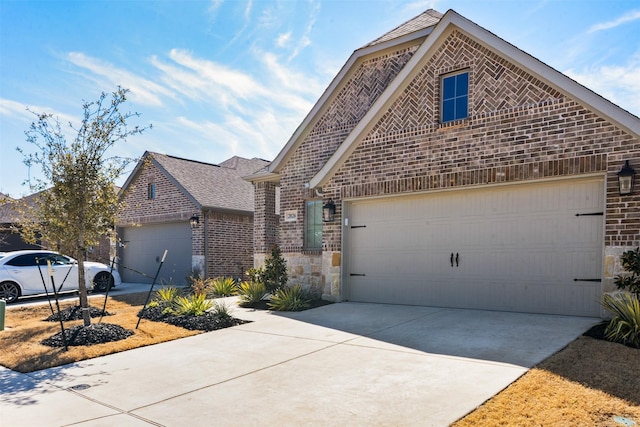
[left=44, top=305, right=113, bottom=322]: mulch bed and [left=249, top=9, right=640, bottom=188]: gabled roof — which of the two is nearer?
[left=249, top=9, right=640, bottom=188]: gabled roof

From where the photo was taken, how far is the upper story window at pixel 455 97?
9.88 meters

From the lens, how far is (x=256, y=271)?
13.2 meters

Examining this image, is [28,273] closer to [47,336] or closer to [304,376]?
[47,336]

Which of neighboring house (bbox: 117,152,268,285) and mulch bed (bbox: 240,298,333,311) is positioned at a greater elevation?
neighboring house (bbox: 117,152,268,285)

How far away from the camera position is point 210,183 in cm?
1997

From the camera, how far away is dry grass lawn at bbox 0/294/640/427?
13.5 feet

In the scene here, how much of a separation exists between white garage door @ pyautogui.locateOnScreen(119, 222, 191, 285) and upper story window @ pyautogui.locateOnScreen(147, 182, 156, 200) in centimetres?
121

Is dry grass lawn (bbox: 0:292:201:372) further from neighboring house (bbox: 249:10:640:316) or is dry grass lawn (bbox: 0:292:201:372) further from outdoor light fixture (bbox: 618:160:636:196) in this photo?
outdoor light fixture (bbox: 618:160:636:196)

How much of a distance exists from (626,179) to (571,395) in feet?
15.1

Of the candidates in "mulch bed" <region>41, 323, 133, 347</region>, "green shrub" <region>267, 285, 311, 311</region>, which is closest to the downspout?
"green shrub" <region>267, 285, 311, 311</region>

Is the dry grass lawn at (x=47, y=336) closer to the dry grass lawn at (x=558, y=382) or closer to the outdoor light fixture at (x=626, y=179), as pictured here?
the dry grass lawn at (x=558, y=382)

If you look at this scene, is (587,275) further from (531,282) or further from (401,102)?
(401,102)

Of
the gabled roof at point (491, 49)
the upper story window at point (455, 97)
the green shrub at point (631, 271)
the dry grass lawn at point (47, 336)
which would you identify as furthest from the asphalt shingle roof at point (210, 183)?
the green shrub at point (631, 271)

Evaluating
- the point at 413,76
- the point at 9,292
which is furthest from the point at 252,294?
the point at 9,292
